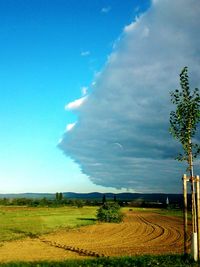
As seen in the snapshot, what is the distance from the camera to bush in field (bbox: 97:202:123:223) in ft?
240

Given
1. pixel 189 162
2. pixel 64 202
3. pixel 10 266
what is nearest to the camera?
pixel 10 266

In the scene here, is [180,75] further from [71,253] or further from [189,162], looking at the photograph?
[71,253]

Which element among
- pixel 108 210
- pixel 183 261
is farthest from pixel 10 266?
pixel 108 210

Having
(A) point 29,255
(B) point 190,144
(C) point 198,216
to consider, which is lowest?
(A) point 29,255

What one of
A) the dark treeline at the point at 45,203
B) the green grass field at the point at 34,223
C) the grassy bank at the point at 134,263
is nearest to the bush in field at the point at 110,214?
the green grass field at the point at 34,223

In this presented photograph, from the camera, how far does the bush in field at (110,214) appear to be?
73.1m

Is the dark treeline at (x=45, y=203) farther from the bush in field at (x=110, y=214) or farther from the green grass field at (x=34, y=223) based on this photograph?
the bush in field at (x=110, y=214)

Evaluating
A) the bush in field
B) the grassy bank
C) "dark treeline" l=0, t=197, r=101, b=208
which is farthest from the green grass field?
"dark treeline" l=0, t=197, r=101, b=208

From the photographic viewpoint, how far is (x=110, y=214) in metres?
73.1

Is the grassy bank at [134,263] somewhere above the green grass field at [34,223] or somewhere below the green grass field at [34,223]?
above

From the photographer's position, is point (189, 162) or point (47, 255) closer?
→ point (189, 162)

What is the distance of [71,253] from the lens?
1193 inches

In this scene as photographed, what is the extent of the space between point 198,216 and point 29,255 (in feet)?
47.9

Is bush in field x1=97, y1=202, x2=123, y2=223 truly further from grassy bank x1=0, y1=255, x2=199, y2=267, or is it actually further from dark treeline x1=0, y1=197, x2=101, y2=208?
dark treeline x1=0, y1=197, x2=101, y2=208
